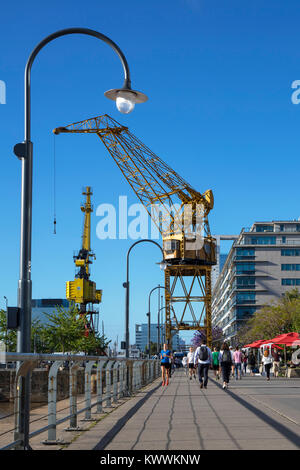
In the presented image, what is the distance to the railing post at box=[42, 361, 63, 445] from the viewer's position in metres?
9.23

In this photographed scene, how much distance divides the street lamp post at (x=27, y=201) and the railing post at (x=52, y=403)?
50cm

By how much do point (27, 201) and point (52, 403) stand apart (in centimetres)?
279

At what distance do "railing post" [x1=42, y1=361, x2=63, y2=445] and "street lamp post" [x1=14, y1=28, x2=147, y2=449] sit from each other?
497 mm

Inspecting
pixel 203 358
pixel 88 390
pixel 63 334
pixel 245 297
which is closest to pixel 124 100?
pixel 88 390

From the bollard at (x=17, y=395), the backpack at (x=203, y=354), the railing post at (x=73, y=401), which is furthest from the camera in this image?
the backpack at (x=203, y=354)

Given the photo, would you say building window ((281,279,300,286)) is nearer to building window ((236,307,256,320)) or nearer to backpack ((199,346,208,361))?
building window ((236,307,256,320))

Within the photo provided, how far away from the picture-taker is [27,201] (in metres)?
10.0

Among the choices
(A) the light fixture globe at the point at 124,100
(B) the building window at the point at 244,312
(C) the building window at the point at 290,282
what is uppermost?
(C) the building window at the point at 290,282

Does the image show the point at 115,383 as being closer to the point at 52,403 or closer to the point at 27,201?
the point at 52,403

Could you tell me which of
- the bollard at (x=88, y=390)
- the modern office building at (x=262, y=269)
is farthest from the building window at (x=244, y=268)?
the bollard at (x=88, y=390)

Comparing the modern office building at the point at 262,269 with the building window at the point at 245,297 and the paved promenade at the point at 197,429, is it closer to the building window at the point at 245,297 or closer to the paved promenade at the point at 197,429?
the building window at the point at 245,297

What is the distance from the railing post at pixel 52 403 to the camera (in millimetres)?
9234
